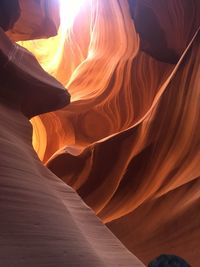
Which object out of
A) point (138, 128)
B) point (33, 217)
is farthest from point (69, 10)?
point (33, 217)

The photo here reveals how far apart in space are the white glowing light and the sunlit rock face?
2.72 ft

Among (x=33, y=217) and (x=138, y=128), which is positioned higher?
(x=33, y=217)

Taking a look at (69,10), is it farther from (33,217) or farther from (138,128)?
(33,217)

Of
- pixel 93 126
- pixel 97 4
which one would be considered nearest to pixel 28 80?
pixel 93 126

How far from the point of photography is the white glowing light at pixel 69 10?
20.5ft

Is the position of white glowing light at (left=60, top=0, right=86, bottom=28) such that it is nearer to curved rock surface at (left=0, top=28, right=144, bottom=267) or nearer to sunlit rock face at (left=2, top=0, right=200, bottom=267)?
sunlit rock face at (left=2, top=0, right=200, bottom=267)

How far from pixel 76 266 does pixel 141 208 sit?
190 centimetres

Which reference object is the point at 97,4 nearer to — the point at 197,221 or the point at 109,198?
the point at 109,198

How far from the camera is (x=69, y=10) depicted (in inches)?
259

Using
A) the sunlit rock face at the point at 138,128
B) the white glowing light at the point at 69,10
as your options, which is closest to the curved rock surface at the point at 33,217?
the sunlit rock face at the point at 138,128

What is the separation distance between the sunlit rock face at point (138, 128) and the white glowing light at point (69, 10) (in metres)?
0.83

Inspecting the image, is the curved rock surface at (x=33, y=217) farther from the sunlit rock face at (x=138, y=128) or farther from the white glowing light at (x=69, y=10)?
the white glowing light at (x=69, y=10)

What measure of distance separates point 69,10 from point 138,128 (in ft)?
12.3

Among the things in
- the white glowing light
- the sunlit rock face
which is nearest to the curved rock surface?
the sunlit rock face
